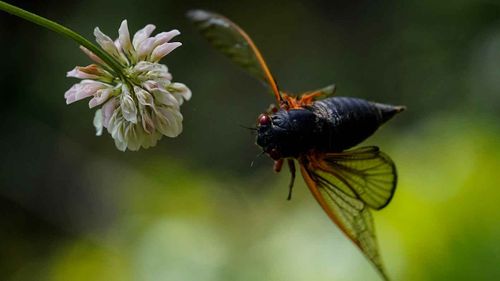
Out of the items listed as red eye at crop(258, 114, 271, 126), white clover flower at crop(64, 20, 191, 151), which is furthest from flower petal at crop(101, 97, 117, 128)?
red eye at crop(258, 114, 271, 126)

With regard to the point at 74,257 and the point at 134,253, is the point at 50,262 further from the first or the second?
the point at 134,253

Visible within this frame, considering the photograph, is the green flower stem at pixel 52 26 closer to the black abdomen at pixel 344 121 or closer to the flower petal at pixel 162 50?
the flower petal at pixel 162 50

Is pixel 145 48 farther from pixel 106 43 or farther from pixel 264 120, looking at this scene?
pixel 264 120

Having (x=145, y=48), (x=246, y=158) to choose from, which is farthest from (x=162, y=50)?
(x=246, y=158)

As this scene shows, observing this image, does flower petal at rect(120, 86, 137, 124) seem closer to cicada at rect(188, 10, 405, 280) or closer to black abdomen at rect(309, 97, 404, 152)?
cicada at rect(188, 10, 405, 280)

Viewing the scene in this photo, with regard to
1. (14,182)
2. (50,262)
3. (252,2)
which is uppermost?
(252,2)

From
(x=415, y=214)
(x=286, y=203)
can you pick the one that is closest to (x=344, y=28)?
(x=286, y=203)

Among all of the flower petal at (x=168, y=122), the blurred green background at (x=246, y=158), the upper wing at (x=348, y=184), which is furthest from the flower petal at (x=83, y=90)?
the blurred green background at (x=246, y=158)
